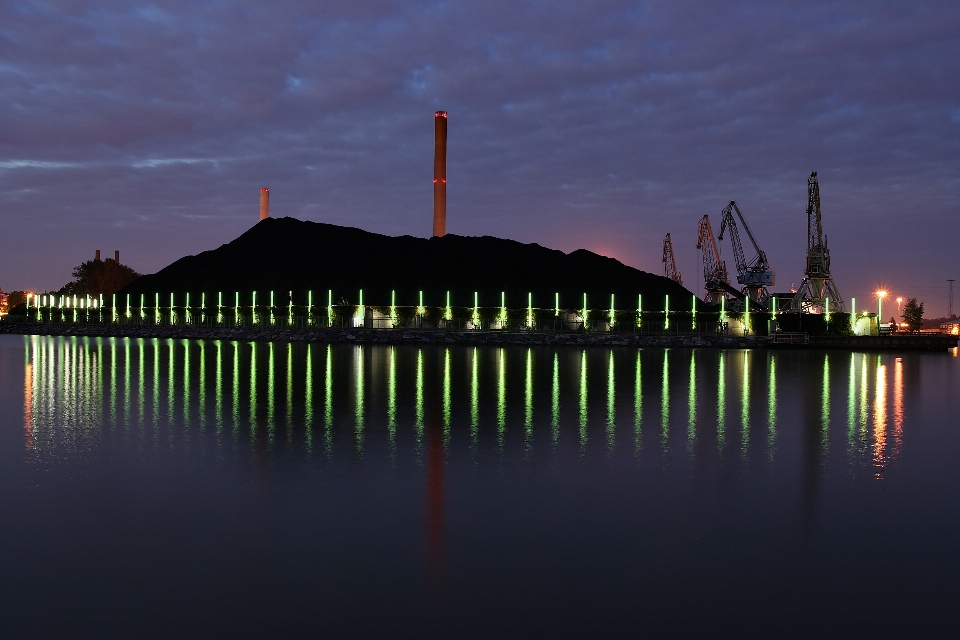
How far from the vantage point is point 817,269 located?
299 feet

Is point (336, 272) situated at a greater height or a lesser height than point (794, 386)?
greater

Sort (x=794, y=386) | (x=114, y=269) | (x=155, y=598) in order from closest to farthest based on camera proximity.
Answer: (x=155, y=598) < (x=794, y=386) < (x=114, y=269)

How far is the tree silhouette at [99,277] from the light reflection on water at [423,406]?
134 meters

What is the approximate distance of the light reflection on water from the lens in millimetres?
14836

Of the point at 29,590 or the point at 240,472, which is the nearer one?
the point at 29,590

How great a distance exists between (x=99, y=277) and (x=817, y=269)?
135046 millimetres

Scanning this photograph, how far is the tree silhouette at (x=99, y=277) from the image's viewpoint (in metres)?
157

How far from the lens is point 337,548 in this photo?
805cm

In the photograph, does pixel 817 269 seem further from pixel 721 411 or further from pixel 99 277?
pixel 99 277

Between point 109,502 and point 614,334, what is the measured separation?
2523 inches

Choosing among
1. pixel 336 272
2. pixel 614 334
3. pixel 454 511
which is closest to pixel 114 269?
pixel 336 272

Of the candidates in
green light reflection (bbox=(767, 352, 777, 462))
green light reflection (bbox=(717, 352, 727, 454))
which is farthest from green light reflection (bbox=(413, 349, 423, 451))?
green light reflection (bbox=(767, 352, 777, 462))

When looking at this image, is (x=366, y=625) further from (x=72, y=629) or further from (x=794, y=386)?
(x=794, y=386)

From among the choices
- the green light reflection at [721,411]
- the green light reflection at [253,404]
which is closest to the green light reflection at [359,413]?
the green light reflection at [253,404]
